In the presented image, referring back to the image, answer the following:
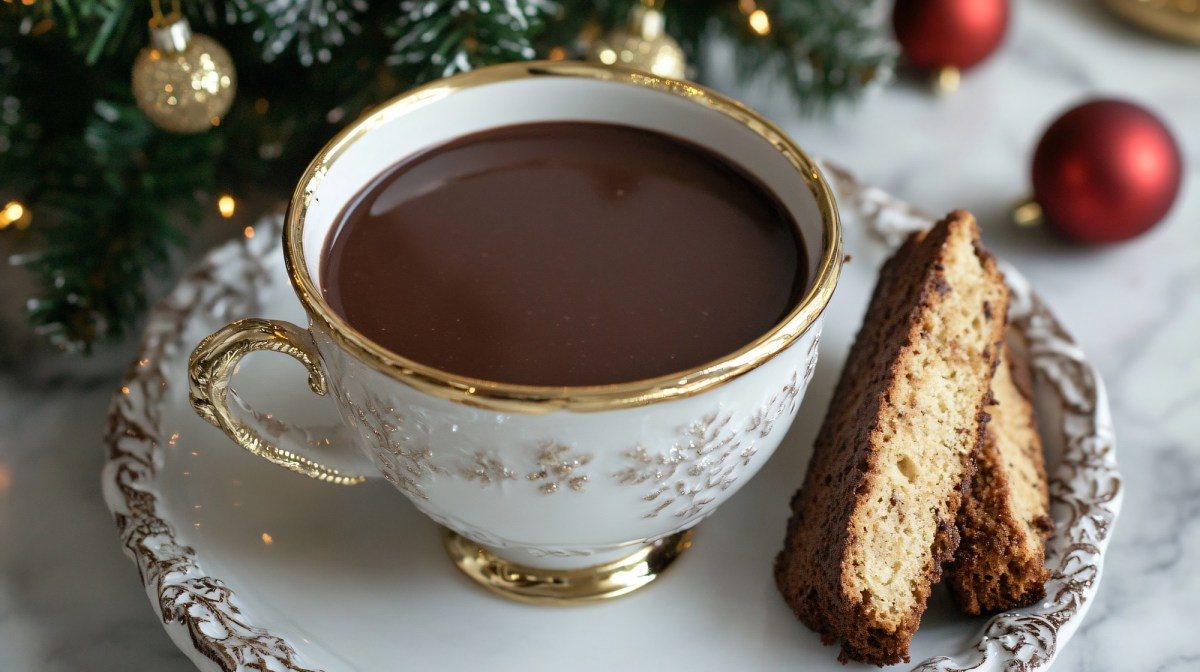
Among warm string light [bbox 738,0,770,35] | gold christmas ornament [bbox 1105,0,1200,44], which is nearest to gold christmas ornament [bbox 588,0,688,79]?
warm string light [bbox 738,0,770,35]

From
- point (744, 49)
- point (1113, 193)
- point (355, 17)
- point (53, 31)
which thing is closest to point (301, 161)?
point (355, 17)

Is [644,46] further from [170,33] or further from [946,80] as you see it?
[946,80]

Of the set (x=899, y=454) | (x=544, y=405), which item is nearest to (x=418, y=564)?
(x=544, y=405)

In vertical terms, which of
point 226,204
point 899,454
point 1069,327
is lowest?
point 1069,327

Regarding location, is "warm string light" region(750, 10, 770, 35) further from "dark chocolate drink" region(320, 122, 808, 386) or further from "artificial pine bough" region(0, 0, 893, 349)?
"dark chocolate drink" region(320, 122, 808, 386)

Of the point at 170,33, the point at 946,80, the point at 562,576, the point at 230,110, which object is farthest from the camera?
the point at 946,80

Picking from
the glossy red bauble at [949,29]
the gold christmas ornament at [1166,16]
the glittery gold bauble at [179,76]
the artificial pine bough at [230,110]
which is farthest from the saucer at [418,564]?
the gold christmas ornament at [1166,16]
